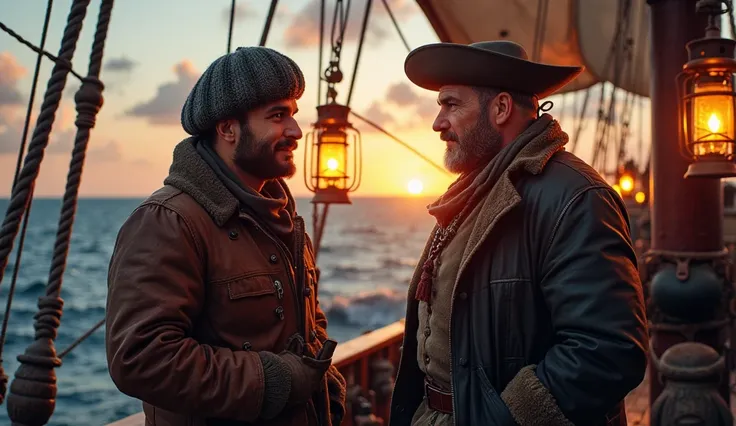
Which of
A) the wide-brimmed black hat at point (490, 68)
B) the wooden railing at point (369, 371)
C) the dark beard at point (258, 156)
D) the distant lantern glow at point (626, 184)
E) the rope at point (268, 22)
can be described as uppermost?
the distant lantern glow at point (626, 184)

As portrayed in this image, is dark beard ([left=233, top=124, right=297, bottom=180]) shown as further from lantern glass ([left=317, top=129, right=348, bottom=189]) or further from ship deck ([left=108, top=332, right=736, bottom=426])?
lantern glass ([left=317, top=129, right=348, bottom=189])

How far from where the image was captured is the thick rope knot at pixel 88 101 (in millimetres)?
2457

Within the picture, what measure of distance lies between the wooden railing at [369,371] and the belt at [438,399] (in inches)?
70.7

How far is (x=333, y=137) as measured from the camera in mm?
4496

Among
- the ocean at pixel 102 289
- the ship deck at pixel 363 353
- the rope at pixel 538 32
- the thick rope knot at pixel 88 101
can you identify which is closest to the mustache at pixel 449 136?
the thick rope knot at pixel 88 101

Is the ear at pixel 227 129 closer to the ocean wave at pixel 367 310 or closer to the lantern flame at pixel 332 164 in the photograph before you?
the lantern flame at pixel 332 164

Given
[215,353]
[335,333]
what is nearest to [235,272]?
[215,353]

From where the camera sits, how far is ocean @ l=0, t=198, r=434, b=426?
25453 millimetres

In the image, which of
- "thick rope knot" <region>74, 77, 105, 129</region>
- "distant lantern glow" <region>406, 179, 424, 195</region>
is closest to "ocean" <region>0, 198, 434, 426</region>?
"distant lantern glow" <region>406, 179, 424, 195</region>

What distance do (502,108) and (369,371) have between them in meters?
2.88

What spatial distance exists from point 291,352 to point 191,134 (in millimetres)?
747

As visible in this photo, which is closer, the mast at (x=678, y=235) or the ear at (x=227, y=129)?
the ear at (x=227, y=129)

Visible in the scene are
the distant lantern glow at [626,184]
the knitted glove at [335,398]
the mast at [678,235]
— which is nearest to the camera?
the knitted glove at [335,398]

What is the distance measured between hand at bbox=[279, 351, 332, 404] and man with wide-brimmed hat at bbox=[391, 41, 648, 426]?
14.6 inches
